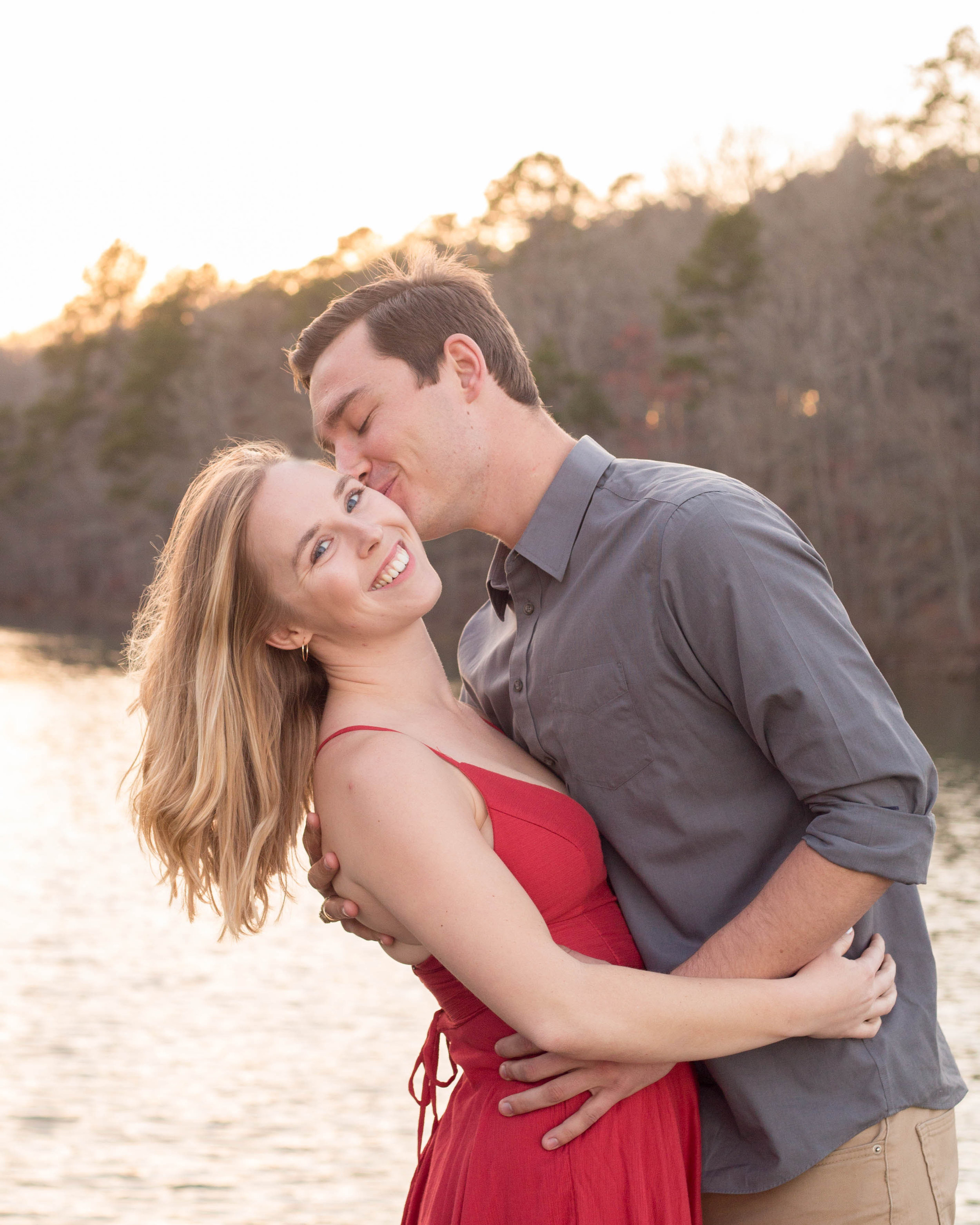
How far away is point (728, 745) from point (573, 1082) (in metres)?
0.58

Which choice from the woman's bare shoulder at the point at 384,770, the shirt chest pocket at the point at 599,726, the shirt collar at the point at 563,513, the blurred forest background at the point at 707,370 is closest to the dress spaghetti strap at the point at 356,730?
the woman's bare shoulder at the point at 384,770

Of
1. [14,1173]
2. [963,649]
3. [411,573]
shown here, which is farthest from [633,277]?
[411,573]

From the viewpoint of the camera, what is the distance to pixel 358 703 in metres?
2.33

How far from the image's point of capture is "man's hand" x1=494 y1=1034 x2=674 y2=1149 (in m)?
2.02

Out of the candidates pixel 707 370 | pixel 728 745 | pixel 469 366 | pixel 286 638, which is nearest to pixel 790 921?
pixel 728 745

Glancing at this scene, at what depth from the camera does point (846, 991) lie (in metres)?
2.02

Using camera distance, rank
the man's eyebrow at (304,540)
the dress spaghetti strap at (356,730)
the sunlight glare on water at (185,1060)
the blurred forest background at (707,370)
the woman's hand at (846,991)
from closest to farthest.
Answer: the woman's hand at (846,991), the dress spaghetti strap at (356,730), the man's eyebrow at (304,540), the sunlight glare on water at (185,1060), the blurred forest background at (707,370)

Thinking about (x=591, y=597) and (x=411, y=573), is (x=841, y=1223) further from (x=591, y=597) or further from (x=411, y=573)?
(x=411, y=573)

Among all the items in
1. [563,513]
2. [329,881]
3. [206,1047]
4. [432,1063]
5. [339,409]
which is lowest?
[206,1047]


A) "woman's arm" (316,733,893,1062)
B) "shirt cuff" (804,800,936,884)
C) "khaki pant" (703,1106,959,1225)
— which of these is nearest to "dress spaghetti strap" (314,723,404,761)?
"woman's arm" (316,733,893,1062)

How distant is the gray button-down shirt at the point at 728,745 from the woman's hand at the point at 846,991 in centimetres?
6

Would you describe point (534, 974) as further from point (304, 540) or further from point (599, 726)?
point (304, 540)

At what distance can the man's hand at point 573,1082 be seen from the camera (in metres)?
2.02

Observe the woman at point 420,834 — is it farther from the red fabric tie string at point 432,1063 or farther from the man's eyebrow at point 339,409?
the man's eyebrow at point 339,409
